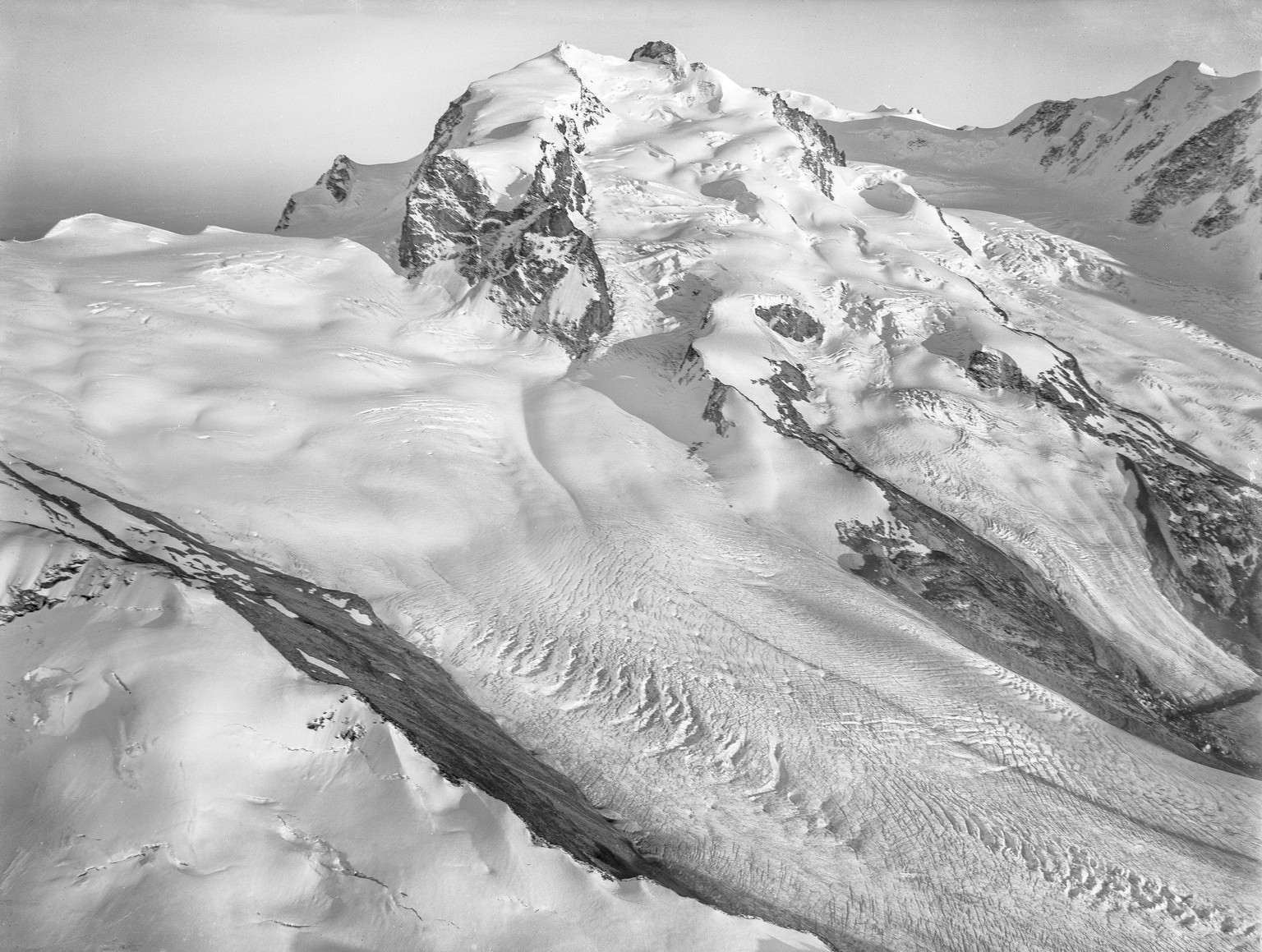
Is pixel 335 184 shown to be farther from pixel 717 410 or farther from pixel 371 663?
pixel 371 663

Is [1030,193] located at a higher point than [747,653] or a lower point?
higher

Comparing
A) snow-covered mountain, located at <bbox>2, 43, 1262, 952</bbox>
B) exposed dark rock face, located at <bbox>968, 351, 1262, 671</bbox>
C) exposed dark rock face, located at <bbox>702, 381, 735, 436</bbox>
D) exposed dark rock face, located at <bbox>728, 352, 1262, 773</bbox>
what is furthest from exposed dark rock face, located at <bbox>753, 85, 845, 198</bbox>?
exposed dark rock face, located at <bbox>728, 352, 1262, 773</bbox>

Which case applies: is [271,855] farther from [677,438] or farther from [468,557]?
[677,438]

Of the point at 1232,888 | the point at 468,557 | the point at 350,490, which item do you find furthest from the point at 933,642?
the point at 350,490

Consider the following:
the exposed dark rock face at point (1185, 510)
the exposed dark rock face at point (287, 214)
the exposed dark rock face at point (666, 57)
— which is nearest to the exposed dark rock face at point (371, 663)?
the exposed dark rock face at point (1185, 510)

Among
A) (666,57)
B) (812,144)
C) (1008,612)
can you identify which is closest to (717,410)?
(1008,612)

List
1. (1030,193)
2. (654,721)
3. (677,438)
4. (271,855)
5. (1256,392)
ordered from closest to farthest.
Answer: (271,855)
(654,721)
(677,438)
(1256,392)
(1030,193)
